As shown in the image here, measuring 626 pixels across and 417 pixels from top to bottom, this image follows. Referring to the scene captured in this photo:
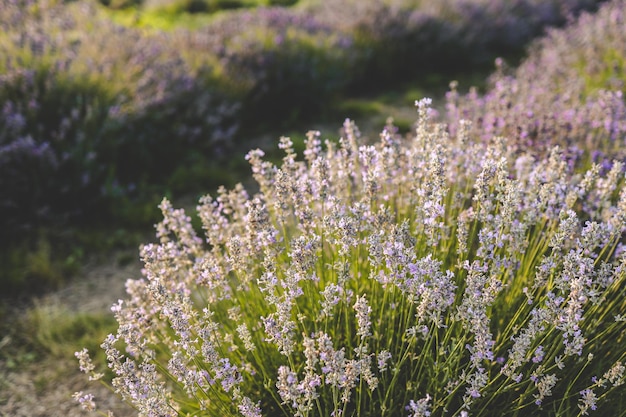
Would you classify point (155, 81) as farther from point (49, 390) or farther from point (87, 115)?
point (49, 390)

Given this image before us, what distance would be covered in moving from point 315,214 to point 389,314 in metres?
0.55

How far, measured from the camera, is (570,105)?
4.78 metres

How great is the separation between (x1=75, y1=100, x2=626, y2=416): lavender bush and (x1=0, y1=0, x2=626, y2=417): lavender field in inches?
0.6

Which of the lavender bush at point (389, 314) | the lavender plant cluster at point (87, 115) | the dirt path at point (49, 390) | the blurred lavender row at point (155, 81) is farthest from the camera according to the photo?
the blurred lavender row at point (155, 81)

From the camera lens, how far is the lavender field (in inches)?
71.9

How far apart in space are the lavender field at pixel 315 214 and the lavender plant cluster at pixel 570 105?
38mm

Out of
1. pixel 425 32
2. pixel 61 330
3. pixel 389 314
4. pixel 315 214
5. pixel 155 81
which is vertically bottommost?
pixel 389 314

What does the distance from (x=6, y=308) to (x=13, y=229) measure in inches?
30.0

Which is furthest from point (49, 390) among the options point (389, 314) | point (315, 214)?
point (389, 314)

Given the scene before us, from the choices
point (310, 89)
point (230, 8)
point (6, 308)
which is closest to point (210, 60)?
point (310, 89)

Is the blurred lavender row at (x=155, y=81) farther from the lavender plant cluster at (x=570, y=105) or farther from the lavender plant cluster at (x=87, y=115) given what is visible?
the lavender plant cluster at (x=570, y=105)

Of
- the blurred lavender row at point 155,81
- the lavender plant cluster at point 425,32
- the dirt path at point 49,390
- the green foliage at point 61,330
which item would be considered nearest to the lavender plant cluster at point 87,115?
the blurred lavender row at point 155,81

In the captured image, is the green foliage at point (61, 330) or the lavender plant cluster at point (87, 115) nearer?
the green foliage at point (61, 330)

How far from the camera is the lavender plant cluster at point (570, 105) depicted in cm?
367
